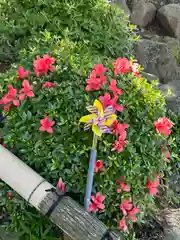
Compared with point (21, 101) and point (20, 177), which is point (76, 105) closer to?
point (21, 101)

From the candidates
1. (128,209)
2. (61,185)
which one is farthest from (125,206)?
(61,185)

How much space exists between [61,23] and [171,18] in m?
2.17

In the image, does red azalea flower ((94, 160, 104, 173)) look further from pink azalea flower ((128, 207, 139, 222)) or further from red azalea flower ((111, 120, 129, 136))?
pink azalea flower ((128, 207, 139, 222))

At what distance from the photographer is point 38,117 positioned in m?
2.16

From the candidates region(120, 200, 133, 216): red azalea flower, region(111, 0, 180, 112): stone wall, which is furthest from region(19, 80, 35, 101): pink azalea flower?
region(111, 0, 180, 112): stone wall

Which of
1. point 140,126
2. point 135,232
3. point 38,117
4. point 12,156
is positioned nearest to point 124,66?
point 140,126

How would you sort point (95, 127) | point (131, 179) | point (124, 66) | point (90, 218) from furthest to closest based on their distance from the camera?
point (124, 66)
point (131, 179)
point (90, 218)
point (95, 127)

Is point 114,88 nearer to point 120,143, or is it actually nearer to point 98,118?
point 120,143

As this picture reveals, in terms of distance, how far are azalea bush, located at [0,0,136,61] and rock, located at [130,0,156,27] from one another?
1673 mm

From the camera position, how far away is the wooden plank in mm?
1864

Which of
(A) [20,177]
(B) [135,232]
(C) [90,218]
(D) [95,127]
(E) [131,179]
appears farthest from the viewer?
(B) [135,232]

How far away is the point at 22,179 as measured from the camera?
2041 mm

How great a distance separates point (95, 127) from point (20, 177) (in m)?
0.64

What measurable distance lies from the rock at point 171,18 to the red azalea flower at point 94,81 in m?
2.66
